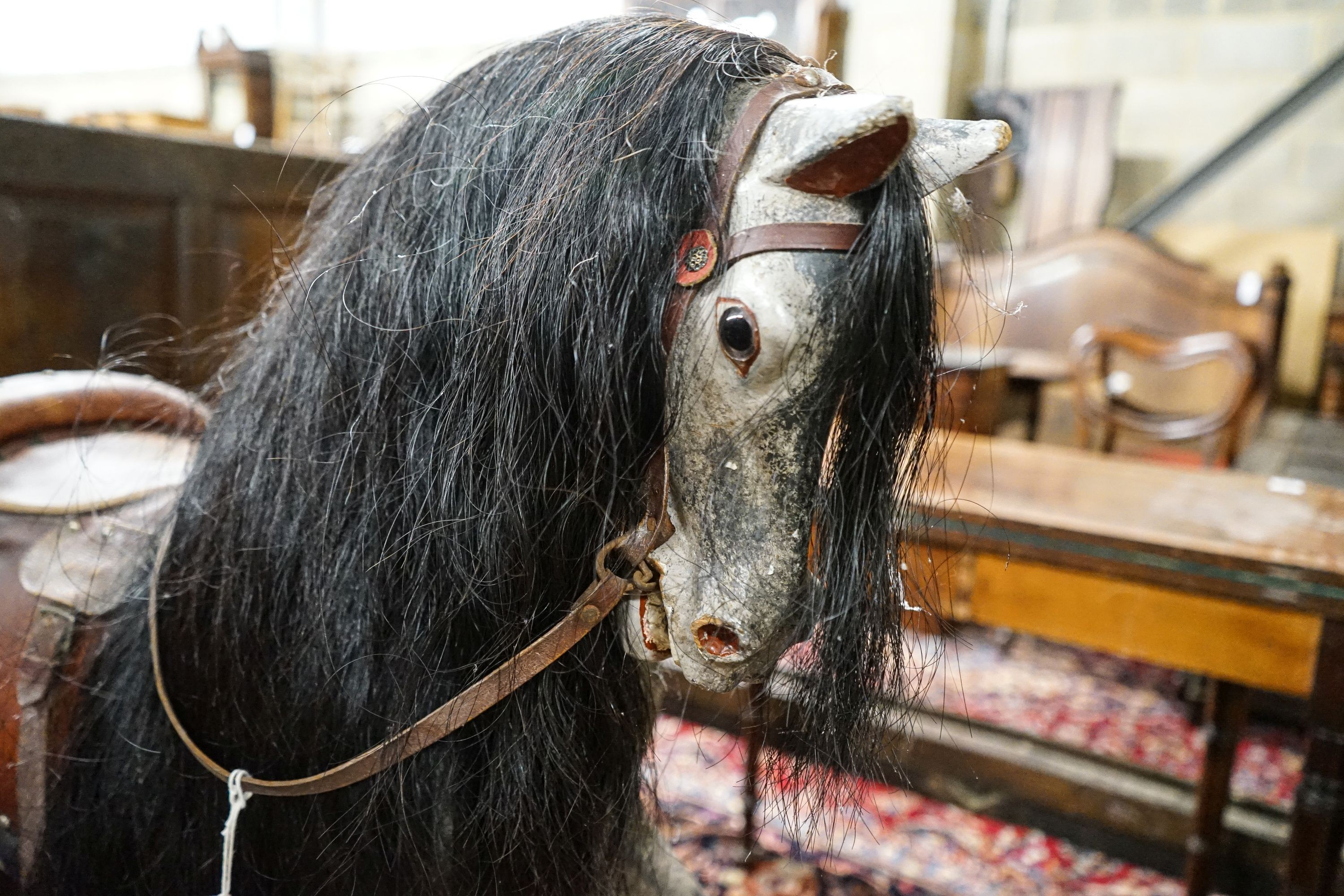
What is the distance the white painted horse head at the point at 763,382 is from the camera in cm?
44

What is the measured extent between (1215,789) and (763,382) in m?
1.39

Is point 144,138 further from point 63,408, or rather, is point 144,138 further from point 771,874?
Result: point 771,874

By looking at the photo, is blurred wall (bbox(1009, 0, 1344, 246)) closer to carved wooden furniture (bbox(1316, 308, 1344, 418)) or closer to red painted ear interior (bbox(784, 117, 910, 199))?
carved wooden furniture (bbox(1316, 308, 1344, 418))

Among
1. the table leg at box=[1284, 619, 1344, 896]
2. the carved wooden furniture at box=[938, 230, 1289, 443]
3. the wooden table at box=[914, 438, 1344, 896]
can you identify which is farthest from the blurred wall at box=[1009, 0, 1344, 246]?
the table leg at box=[1284, 619, 1344, 896]

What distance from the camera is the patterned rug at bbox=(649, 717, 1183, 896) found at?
1.47 meters

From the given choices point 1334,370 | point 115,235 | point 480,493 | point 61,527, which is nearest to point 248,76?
point 115,235

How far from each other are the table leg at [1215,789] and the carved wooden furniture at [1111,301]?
1.49 m

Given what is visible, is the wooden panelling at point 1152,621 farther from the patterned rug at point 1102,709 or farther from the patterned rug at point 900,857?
A: the patterned rug at point 1102,709

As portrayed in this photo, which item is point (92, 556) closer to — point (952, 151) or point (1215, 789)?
point (952, 151)

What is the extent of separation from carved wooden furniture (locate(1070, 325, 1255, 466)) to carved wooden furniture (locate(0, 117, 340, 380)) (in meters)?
1.96

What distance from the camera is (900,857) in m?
1.64

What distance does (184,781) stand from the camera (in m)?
0.64

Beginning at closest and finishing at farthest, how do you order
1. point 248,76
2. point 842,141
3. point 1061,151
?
1. point 842,141
2. point 248,76
3. point 1061,151

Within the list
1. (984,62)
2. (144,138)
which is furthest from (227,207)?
(984,62)
